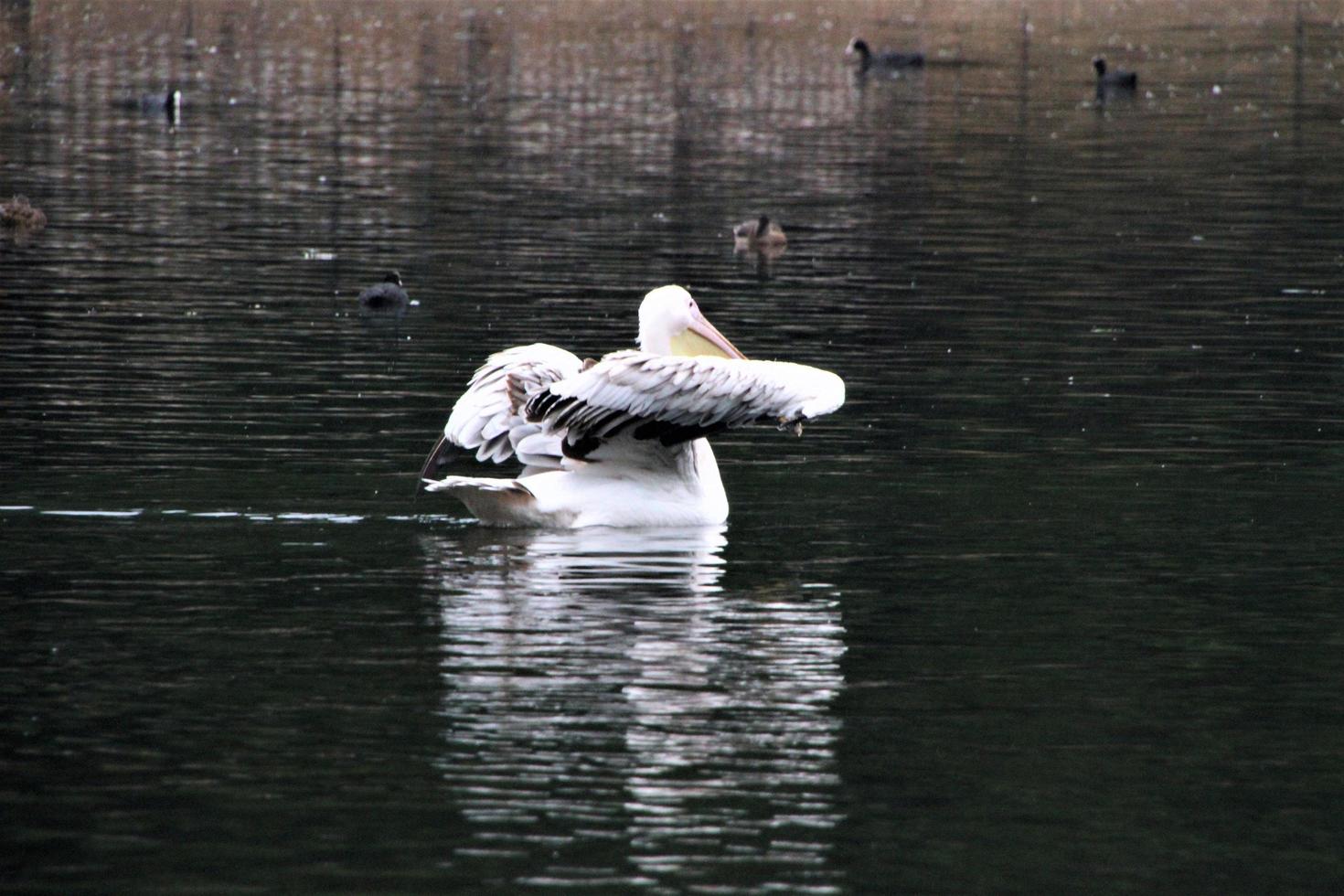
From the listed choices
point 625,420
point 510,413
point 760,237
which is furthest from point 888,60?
point 625,420

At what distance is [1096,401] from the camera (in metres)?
16.5

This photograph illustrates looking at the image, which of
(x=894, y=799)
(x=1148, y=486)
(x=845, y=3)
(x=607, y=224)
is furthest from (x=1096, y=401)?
(x=845, y=3)

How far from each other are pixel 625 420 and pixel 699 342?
4.87 feet

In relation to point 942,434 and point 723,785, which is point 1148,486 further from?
point 723,785

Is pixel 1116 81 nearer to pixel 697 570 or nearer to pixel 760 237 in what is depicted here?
pixel 760 237

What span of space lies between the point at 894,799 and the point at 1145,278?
55.3 ft

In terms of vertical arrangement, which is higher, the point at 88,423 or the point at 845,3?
the point at 845,3

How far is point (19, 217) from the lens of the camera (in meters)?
27.5

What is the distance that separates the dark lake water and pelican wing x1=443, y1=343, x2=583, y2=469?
1.54 ft

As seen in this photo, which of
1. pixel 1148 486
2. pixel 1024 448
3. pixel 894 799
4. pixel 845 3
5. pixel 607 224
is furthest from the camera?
pixel 845 3

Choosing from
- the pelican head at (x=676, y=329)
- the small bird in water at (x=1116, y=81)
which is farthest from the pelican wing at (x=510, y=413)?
the small bird in water at (x=1116, y=81)

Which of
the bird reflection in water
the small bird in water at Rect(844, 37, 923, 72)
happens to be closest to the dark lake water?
the bird reflection in water

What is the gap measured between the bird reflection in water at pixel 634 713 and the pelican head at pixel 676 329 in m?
1.61

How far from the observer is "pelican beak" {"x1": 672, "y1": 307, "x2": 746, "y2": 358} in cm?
1334
